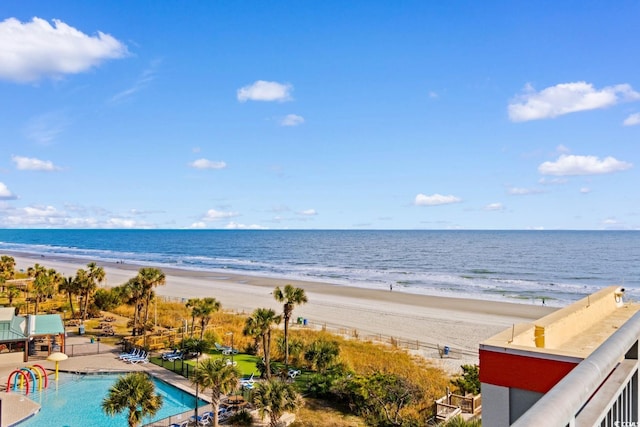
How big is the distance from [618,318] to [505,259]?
329 feet

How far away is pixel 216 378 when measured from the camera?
1758 cm

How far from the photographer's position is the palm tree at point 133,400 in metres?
15.4

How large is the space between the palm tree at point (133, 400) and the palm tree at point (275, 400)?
3.77 m

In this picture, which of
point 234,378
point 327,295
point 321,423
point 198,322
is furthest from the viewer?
point 327,295

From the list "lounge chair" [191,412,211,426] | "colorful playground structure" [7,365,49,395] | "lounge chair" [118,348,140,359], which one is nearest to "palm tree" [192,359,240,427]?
"lounge chair" [191,412,211,426]

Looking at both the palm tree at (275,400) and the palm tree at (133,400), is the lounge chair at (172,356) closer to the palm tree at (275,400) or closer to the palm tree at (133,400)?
the palm tree at (275,400)

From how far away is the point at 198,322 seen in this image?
37.2m

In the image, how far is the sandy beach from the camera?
37.5 meters

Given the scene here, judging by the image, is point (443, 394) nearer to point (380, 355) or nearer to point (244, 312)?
point (380, 355)

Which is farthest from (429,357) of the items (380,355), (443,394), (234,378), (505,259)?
(505,259)

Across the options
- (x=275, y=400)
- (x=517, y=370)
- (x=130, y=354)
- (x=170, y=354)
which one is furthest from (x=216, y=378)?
(x=517, y=370)

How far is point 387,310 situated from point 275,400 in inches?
1230

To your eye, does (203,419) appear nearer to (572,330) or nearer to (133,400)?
(133,400)

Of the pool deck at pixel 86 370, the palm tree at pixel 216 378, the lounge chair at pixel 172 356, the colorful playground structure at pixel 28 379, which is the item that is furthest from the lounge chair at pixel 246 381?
the colorful playground structure at pixel 28 379
